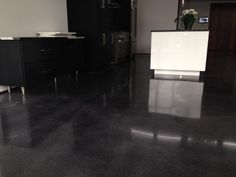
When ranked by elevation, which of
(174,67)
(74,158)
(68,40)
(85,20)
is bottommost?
(74,158)

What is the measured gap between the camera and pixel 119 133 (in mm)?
2014

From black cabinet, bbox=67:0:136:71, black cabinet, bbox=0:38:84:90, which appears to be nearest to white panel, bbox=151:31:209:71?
black cabinet, bbox=67:0:136:71

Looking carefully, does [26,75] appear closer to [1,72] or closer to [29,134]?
[1,72]

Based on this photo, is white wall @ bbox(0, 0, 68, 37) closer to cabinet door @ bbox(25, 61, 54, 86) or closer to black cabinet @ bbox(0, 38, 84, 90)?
black cabinet @ bbox(0, 38, 84, 90)

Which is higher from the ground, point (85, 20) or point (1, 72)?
point (85, 20)

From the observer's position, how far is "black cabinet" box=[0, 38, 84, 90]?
10.3 feet

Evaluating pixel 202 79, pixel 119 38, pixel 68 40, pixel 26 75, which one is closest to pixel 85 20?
pixel 68 40

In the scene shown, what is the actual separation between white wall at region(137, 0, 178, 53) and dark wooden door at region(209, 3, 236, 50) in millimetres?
3421

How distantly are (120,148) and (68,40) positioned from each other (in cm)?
320

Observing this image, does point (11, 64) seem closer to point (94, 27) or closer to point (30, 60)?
point (30, 60)

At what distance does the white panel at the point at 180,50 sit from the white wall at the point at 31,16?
2.20 meters

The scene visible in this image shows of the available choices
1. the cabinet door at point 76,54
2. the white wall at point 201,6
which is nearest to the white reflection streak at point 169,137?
the cabinet door at point 76,54

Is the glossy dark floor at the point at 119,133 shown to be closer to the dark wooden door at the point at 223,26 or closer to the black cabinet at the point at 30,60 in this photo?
the black cabinet at the point at 30,60

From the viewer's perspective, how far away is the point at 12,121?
2328 mm
